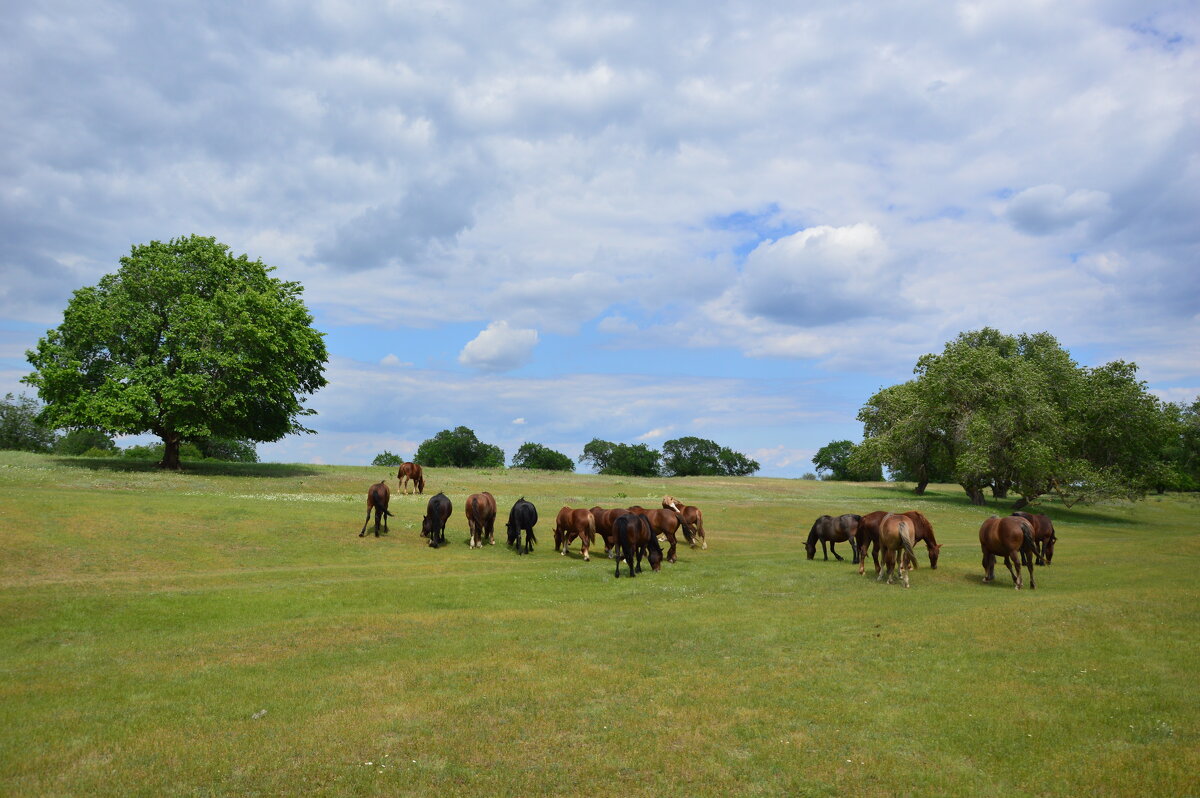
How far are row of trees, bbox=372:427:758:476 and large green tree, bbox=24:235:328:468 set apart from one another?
200 ft

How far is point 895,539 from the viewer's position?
21.2 metres

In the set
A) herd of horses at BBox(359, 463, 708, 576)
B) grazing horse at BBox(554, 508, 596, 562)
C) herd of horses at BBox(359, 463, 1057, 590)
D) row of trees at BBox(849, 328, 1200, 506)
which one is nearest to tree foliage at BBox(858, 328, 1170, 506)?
row of trees at BBox(849, 328, 1200, 506)

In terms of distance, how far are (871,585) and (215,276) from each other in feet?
161

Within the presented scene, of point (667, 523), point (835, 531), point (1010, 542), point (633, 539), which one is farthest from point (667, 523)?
point (1010, 542)

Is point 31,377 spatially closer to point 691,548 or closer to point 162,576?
point 162,576

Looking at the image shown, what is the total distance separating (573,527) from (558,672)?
52.3 ft

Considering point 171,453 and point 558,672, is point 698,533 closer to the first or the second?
point 558,672

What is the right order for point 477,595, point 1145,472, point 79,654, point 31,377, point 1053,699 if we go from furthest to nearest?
point 1145,472 < point 31,377 < point 477,595 < point 79,654 < point 1053,699

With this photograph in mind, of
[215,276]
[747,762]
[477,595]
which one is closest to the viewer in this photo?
[747,762]

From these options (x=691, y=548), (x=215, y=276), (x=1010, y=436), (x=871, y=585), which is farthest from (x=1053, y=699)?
(x=215, y=276)

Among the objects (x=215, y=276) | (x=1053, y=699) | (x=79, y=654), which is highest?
(x=215, y=276)

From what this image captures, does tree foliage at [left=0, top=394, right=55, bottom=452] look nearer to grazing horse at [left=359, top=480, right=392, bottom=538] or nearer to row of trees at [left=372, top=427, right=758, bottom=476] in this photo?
row of trees at [left=372, top=427, right=758, bottom=476]

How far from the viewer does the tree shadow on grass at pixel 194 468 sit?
47.0 metres

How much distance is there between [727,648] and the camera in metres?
13.8
